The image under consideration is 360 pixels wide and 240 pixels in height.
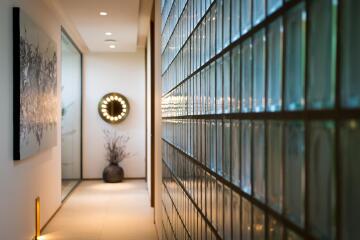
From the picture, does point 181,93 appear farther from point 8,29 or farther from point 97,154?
point 97,154

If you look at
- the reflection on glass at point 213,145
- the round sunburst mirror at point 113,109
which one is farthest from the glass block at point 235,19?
the round sunburst mirror at point 113,109

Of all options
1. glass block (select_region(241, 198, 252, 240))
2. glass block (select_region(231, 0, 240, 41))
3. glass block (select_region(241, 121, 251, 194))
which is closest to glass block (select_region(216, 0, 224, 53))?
glass block (select_region(231, 0, 240, 41))

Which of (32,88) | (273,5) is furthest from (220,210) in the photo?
(32,88)

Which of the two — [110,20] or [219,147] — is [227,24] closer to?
[219,147]

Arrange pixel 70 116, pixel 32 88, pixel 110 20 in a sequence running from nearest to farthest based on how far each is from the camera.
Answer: pixel 32 88 → pixel 110 20 → pixel 70 116

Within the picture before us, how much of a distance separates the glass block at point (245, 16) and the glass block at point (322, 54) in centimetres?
33

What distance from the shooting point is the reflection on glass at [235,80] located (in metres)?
1.10

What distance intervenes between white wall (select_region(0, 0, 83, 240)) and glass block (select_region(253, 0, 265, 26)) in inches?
117

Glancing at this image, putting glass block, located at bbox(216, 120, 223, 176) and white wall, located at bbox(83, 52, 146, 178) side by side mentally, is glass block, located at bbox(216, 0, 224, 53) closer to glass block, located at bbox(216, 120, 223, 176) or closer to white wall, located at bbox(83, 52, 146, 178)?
glass block, located at bbox(216, 120, 223, 176)

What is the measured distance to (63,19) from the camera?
6.64m

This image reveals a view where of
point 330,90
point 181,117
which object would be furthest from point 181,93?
point 330,90

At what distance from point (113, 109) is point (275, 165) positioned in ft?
29.6

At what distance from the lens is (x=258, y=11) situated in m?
0.92

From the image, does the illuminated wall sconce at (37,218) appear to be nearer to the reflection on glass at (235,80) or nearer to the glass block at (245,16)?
the reflection on glass at (235,80)
